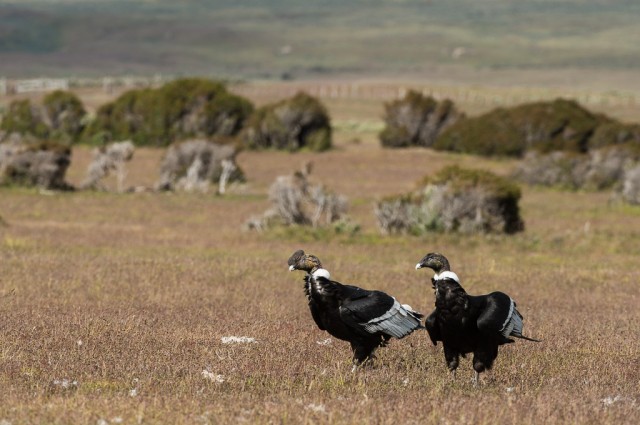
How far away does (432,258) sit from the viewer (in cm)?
1156

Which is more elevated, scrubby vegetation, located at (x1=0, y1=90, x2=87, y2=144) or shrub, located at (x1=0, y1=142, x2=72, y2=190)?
shrub, located at (x1=0, y1=142, x2=72, y2=190)

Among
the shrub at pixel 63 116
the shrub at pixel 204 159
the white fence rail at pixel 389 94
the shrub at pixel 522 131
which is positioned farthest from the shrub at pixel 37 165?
the white fence rail at pixel 389 94

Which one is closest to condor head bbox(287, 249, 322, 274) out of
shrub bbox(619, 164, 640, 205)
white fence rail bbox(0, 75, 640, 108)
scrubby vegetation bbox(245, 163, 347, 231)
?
scrubby vegetation bbox(245, 163, 347, 231)

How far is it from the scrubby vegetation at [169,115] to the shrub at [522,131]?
12.2 m

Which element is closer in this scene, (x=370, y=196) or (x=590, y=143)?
(x=370, y=196)

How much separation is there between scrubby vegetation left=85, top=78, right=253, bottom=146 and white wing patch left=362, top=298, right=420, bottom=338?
5439cm

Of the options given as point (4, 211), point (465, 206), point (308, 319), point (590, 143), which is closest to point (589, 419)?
point (308, 319)

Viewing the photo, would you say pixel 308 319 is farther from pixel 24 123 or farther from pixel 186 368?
pixel 24 123

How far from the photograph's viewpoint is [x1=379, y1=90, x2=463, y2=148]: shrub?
6788 cm

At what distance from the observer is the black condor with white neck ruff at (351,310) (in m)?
11.9

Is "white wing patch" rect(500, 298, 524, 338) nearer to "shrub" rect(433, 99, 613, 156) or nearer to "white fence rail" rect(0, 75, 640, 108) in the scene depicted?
"shrub" rect(433, 99, 613, 156)

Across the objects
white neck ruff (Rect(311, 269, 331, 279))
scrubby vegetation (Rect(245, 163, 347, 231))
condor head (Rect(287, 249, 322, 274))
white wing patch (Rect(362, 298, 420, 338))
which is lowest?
scrubby vegetation (Rect(245, 163, 347, 231))

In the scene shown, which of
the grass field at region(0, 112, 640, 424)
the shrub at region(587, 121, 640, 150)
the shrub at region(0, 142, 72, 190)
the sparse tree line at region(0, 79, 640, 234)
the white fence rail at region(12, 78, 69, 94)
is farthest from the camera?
the white fence rail at region(12, 78, 69, 94)

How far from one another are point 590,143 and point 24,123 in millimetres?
32481
